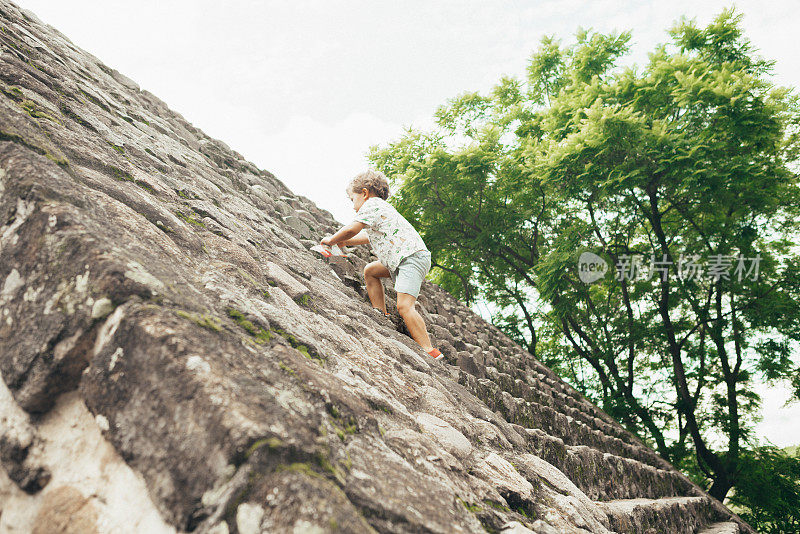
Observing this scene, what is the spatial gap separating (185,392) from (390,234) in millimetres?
2907

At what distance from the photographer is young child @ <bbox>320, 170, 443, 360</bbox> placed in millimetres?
3777

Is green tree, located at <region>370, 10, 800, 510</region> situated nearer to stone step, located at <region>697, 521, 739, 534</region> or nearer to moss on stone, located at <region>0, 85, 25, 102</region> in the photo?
stone step, located at <region>697, 521, 739, 534</region>

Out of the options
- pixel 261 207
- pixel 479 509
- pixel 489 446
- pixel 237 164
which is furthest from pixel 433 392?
pixel 237 164

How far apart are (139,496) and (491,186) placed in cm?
1148

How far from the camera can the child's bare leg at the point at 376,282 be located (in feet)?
13.7

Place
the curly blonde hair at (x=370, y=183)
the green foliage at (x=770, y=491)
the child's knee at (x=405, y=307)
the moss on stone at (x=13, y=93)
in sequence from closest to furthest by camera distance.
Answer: the moss on stone at (x=13, y=93) < the child's knee at (x=405, y=307) < the curly blonde hair at (x=370, y=183) < the green foliage at (x=770, y=491)

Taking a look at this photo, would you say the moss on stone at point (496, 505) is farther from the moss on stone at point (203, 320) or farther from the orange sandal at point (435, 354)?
the orange sandal at point (435, 354)

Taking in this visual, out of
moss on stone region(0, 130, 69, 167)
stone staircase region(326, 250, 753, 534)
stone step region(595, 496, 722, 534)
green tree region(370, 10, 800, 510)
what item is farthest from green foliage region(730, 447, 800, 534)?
moss on stone region(0, 130, 69, 167)

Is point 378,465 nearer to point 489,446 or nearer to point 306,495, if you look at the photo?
point 306,495

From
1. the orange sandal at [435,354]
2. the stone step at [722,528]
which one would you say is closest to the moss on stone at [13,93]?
the orange sandal at [435,354]

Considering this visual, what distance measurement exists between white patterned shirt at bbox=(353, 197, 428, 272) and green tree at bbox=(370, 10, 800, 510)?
5686mm

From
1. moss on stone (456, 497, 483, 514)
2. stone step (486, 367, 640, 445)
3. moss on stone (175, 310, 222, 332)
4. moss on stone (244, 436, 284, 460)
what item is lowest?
moss on stone (244, 436, 284, 460)

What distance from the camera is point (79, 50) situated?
5.64 metres

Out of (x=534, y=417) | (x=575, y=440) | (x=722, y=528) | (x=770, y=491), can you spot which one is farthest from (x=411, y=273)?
(x=770, y=491)
